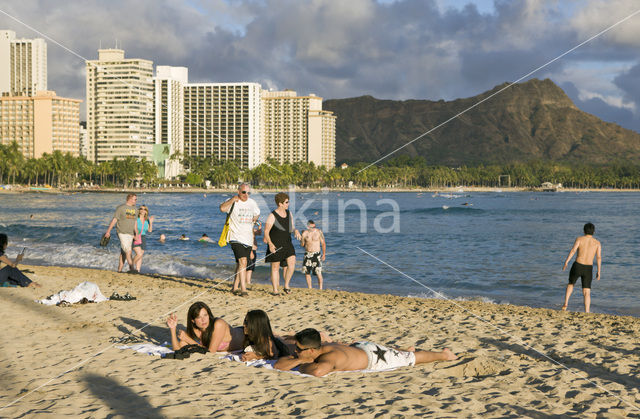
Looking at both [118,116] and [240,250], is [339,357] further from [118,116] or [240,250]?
[118,116]

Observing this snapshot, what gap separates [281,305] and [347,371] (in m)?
4.24

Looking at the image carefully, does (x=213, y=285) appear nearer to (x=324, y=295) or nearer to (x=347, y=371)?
(x=324, y=295)

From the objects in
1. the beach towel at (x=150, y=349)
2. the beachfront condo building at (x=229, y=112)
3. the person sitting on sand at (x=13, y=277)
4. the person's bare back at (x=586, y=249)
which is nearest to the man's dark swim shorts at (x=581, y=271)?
the person's bare back at (x=586, y=249)

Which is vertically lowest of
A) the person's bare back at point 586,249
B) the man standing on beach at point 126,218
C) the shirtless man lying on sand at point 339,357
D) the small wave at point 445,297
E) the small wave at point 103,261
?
the small wave at point 445,297

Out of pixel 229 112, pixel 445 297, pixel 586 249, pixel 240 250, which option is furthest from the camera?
pixel 229 112

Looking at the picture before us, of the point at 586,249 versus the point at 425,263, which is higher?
the point at 586,249

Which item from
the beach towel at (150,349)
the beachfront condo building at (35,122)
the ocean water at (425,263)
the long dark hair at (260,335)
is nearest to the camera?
the long dark hair at (260,335)

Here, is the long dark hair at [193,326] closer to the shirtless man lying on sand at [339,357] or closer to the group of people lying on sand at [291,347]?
the group of people lying on sand at [291,347]

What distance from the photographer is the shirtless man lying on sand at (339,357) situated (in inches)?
229

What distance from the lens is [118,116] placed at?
585 feet

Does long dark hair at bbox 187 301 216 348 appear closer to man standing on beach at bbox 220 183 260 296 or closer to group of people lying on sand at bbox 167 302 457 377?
group of people lying on sand at bbox 167 302 457 377

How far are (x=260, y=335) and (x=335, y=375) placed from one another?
40.8 inches

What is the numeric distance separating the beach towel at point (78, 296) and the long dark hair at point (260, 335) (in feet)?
15.6

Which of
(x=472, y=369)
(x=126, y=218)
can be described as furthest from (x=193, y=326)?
(x=126, y=218)
